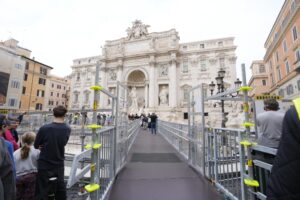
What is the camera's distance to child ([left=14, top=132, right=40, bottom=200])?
2252mm

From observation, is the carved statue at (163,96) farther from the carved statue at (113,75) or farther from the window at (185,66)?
the carved statue at (113,75)

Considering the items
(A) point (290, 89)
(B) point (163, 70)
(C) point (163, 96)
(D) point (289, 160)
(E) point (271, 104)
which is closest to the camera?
(D) point (289, 160)

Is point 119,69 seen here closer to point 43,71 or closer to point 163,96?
point 163,96

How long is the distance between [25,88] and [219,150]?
33.4 m

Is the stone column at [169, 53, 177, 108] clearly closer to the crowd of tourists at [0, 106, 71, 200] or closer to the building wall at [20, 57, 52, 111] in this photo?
the crowd of tourists at [0, 106, 71, 200]

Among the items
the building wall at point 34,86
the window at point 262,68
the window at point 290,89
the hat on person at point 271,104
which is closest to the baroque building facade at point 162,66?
the window at point 290,89

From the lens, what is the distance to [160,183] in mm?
3279

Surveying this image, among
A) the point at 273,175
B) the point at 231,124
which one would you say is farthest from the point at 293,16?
the point at 273,175

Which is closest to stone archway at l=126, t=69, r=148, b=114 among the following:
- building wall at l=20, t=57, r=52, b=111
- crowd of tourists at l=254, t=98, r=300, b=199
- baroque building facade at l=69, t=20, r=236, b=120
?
baroque building facade at l=69, t=20, r=236, b=120

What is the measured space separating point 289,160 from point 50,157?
8.57 ft

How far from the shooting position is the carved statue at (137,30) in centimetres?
3100

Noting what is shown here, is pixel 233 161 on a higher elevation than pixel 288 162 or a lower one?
lower

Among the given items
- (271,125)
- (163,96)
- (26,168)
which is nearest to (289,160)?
(271,125)

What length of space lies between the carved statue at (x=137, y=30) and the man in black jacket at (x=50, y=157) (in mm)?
31614
